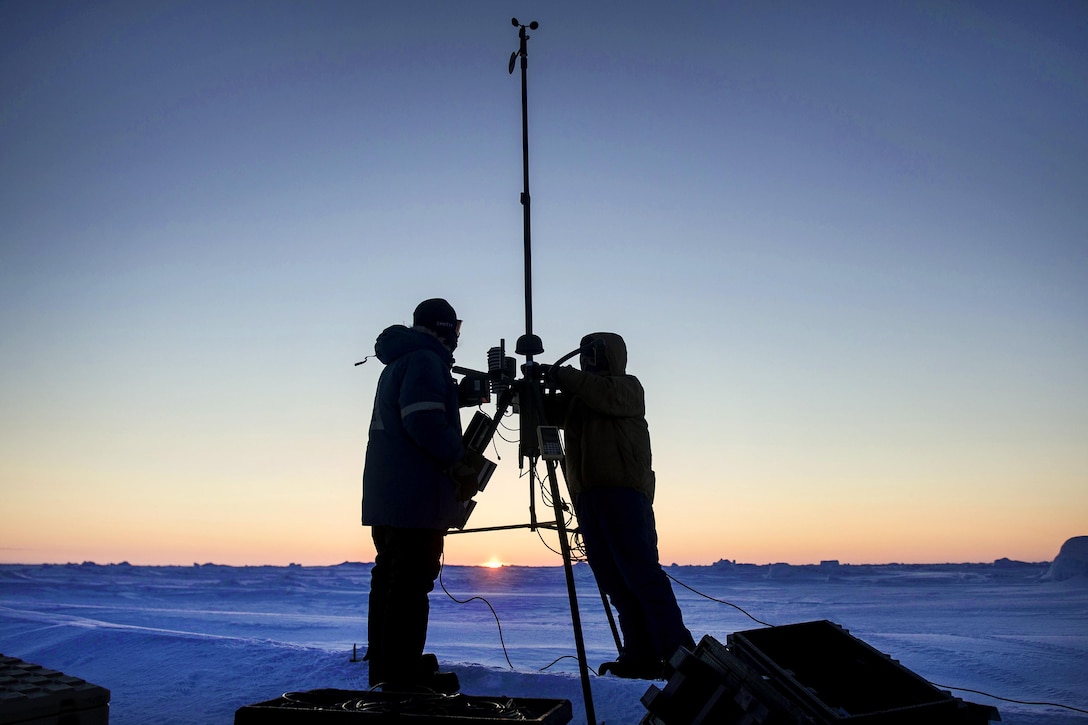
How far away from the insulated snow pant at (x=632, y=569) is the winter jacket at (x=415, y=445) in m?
0.98

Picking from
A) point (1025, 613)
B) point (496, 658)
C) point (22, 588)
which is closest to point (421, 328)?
point (496, 658)

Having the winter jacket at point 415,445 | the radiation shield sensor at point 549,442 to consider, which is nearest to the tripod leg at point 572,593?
the radiation shield sensor at point 549,442

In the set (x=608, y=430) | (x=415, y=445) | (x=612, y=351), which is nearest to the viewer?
(x=415, y=445)

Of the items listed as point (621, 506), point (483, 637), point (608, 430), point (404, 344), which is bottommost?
point (483, 637)

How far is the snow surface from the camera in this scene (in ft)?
13.9

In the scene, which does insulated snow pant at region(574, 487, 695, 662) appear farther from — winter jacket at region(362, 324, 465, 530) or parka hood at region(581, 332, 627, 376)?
winter jacket at region(362, 324, 465, 530)

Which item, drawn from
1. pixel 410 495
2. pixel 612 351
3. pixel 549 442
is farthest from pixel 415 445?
pixel 612 351

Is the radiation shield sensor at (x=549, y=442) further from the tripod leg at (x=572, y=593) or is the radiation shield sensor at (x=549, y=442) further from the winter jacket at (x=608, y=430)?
the winter jacket at (x=608, y=430)

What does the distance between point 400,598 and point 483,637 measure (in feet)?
19.1

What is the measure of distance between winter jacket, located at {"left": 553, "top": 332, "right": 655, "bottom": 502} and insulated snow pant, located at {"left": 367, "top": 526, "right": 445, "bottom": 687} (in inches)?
42.0

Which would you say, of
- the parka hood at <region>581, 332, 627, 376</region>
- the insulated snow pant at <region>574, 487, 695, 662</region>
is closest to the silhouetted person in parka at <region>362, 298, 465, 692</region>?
the insulated snow pant at <region>574, 487, 695, 662</region>

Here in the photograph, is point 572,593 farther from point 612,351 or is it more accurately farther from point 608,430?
point 612,351

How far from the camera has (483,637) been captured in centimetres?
909

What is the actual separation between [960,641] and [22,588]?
60.4 ft
